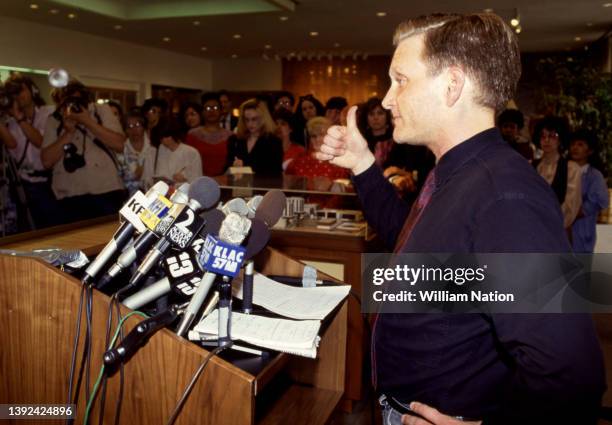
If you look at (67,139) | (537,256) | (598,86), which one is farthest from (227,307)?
(598,86)

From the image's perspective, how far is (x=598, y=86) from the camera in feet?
17.8

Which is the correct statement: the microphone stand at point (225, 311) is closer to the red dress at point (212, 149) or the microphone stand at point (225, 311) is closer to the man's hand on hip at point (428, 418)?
the man's hand on hip at point (428, 418)

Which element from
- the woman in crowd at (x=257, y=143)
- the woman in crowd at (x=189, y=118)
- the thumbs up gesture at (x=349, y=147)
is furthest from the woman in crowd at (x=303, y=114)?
the thumbs up gesture at (x=349, y=147)

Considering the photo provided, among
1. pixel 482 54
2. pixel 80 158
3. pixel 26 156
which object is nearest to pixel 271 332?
pixel 482 54

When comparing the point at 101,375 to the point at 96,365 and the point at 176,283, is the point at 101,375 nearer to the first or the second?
the point at 96,365

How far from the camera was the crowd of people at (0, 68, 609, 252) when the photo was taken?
342 cm

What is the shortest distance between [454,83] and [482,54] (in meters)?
0.07

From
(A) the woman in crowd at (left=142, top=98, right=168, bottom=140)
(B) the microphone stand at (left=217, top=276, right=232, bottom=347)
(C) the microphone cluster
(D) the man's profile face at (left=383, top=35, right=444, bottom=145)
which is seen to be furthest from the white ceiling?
(B) the microphone stand at (left=217, top=276, right=232, bottom=347)

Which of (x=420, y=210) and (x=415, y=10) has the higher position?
(x=415, y=10)

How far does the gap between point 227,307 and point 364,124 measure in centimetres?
329

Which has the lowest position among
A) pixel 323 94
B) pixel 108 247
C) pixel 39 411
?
pixel 39 411

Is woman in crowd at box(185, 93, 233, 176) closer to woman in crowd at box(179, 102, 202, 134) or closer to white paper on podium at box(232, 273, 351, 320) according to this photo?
woman in crowd at box(179, 102, 202, 134)

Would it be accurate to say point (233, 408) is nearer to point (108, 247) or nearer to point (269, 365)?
point (269, 365)

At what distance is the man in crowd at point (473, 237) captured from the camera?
0.83 meters
